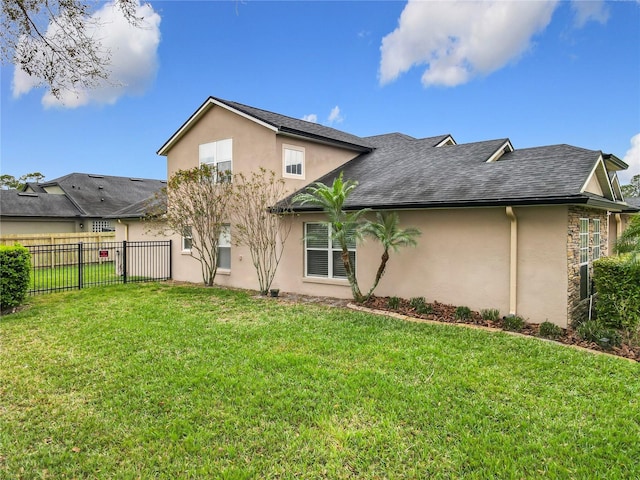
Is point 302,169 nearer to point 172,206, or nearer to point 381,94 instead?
point 172,206

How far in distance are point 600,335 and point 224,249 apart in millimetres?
11132

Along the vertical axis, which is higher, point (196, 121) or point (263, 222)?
point (196, 121)

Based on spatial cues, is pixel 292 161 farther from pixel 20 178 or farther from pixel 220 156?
pixel 20 178

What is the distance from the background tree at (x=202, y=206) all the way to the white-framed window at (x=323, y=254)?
3.21 metres

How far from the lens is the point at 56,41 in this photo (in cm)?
559

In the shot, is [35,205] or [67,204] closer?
[35,205]

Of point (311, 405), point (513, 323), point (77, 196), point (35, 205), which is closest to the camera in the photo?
point (311, 405)

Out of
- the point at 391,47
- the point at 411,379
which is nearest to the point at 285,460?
the point at 411,379

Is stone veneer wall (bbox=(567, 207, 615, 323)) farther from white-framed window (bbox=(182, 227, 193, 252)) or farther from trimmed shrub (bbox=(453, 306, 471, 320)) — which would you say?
white-framed window (bbox=(182, 227, 193, 252))

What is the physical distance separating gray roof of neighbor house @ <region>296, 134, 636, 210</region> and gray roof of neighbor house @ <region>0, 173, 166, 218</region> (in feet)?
65.7

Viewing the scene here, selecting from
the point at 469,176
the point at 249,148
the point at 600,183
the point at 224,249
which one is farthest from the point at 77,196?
the point at 600,183

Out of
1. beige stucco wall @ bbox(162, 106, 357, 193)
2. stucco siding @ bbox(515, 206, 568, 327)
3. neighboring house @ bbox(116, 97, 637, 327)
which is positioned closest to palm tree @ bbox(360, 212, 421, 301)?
neighboring house @ bbox(116, 97, 637, 327)

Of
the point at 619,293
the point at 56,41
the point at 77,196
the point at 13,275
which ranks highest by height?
the point at 77,196

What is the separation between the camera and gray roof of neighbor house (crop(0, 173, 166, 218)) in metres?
25.4
